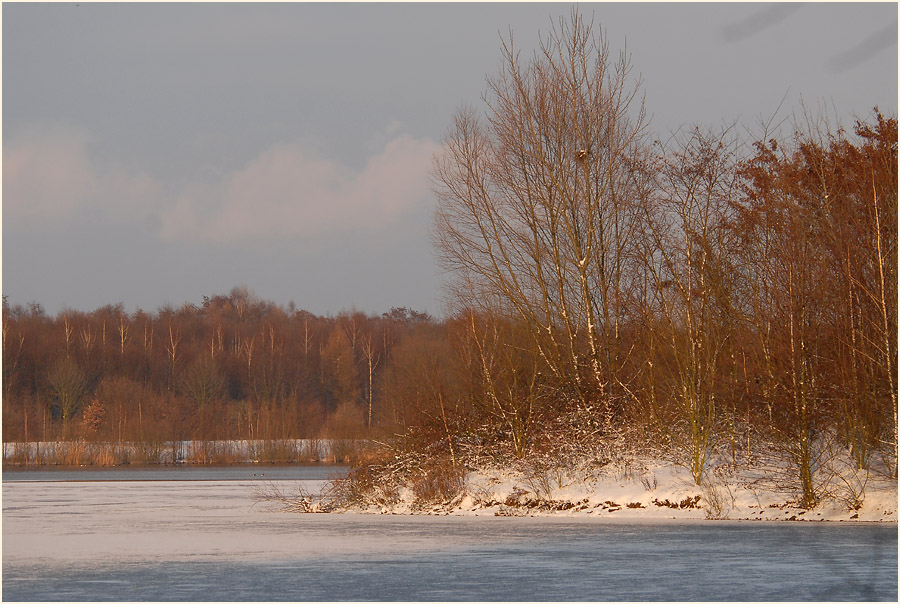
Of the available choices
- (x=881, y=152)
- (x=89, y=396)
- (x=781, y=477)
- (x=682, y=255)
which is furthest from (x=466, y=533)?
(x=89, y=396)

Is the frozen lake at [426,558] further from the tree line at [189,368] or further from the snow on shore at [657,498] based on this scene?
the tree line at [189,368]

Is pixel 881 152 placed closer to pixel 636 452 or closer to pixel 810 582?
pixel 636 452

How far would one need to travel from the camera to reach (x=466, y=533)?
17.4m

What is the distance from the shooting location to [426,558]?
13.7m

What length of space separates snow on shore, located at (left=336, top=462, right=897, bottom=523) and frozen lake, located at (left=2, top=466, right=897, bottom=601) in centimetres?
117

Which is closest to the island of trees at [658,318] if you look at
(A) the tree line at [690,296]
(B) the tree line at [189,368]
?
(A) the tree line at [690,296]

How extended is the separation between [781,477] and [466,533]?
689 cm

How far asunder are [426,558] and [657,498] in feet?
28.2

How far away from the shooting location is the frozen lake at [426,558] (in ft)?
35.2

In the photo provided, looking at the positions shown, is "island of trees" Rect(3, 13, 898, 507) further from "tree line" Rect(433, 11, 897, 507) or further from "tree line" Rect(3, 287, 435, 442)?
"tree line" Rect(3, 287, 435, 442)

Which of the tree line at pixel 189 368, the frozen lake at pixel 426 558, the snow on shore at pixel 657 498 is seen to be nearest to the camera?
the frozen lake at pixel 426 558

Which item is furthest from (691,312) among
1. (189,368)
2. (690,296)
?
(189,368)

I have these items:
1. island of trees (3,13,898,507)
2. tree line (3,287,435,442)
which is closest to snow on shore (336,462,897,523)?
island of trees (3,13,898,507)

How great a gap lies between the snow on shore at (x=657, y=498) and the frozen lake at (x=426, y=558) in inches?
46.2
